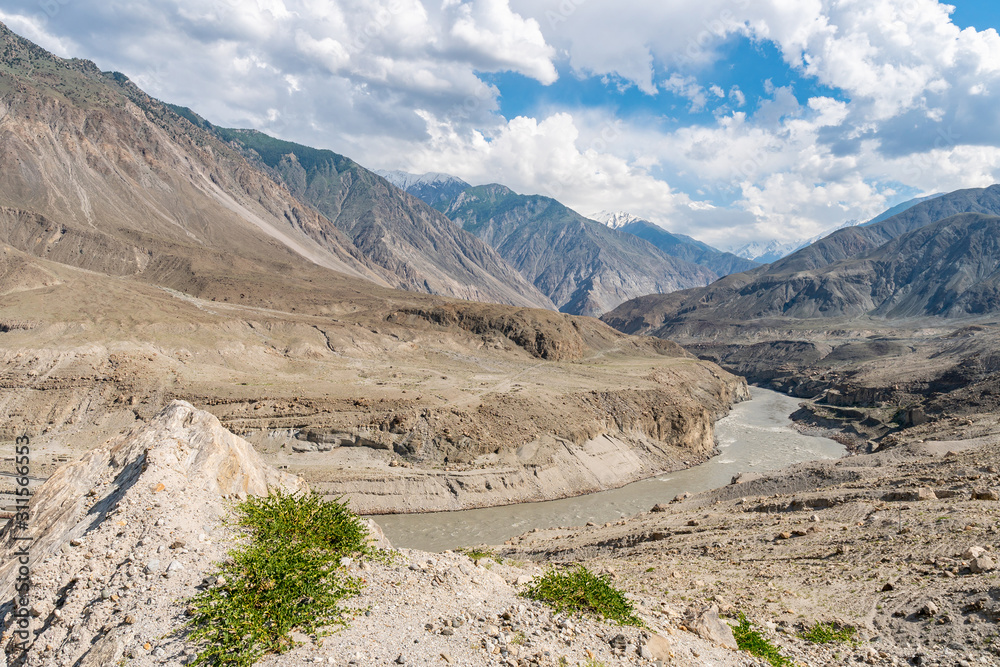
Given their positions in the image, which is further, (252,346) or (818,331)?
(818,331)

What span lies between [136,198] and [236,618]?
140 metres

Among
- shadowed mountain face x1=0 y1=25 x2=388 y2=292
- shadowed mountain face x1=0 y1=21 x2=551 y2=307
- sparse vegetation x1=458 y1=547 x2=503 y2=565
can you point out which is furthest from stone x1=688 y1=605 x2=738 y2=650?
shadowed mountain face x1=0 y1=25 x2=388 y2=292

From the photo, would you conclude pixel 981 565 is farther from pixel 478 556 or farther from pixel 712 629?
pixel 478 556

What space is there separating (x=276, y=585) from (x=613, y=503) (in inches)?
1272

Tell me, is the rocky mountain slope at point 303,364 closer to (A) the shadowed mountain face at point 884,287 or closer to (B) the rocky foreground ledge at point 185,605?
(B) the rocky foreground ledge at point 185,605

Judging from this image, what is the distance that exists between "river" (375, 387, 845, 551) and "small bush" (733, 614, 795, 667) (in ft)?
67.8

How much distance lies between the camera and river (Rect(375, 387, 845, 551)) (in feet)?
98.7

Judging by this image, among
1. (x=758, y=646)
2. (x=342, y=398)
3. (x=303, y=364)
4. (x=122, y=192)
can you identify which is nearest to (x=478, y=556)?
(x=758, y=646)

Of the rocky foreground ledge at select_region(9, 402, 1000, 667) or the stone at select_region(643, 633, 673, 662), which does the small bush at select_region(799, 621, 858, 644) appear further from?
the stone at select_region(643, 633, 673, 662)

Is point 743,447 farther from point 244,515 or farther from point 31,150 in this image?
point 31,150

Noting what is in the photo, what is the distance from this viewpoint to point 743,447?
52594 millimetres

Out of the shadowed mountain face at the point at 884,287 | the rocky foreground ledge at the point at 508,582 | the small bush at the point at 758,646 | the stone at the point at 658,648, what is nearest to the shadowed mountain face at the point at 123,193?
the rocky foreground ledge at the point at 508,582

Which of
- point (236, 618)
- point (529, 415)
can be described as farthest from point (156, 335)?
point (236, 618)

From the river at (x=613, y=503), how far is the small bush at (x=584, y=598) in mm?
20855
